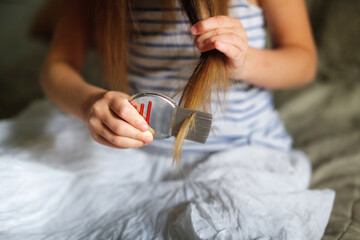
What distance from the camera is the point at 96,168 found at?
1.82ft

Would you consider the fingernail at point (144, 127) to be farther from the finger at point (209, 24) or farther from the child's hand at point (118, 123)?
the finger at point (209, 24)

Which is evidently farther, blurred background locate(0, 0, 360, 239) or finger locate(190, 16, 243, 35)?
blurred background locate(0, 0, 360, 239)

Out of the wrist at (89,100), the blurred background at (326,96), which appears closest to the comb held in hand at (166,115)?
the wrist at (89,100)

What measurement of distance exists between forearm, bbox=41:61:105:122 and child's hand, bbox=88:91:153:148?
0.05 metres

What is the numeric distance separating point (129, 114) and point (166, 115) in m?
0.05

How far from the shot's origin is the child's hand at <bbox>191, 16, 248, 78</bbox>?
1.20 ft

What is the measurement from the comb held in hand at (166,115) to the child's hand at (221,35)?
0.08 meters

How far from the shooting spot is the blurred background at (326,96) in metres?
0.61

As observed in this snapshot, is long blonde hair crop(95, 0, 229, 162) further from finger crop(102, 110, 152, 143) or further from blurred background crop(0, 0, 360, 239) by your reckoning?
blurred background crop(0, 0, 360, 239)

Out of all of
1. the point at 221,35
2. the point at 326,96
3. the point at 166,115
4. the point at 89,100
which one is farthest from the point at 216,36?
the point at 326,96

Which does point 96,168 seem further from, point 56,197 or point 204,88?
point 204,88

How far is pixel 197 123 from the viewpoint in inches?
14.7

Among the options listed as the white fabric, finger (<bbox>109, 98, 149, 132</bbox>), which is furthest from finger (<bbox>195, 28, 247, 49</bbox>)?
the white fabric

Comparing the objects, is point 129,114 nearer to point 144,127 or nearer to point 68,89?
point 144,127
